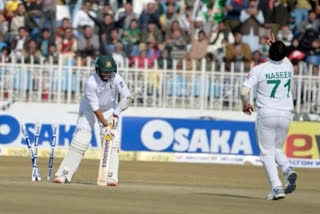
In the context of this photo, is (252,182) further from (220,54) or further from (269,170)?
(220,54)

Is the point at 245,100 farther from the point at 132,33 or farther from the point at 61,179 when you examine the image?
the point at 132,33

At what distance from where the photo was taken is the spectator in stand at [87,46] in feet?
89.1

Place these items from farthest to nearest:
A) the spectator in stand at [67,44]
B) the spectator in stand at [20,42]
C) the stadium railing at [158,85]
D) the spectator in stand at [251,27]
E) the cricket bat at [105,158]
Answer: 1. the spectator in stand at [251,27]
2. the spectator in stand at [67,44]
3. the spectator in stand at [20,42]
4. the stadium railing at [158,85]
5. the cricket bat at [105,158]

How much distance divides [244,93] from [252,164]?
10.5m

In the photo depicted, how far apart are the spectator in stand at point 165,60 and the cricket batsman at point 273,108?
1106cm

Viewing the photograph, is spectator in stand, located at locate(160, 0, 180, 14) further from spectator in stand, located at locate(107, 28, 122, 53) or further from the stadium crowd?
spectator in stand, located at locate(107, 28, 122, 53)

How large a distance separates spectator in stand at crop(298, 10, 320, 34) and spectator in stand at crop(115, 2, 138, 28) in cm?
414

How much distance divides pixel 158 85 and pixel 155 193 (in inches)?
426

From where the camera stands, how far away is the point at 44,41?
2736 cm

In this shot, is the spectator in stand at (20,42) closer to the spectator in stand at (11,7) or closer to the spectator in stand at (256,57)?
the spectator in stand at (11,7)

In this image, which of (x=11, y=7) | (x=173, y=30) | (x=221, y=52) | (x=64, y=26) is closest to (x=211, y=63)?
(x=221, y=52)

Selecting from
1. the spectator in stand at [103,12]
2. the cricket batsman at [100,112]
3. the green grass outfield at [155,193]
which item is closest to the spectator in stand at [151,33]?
the spectator in stand at [103,12]

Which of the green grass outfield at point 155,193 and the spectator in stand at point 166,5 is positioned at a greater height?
the spectator in stand at point 166,5

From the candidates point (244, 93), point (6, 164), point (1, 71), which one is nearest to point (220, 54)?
point (1, 71)
